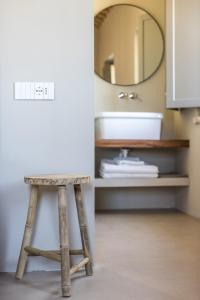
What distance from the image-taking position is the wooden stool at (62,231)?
209 centimetres

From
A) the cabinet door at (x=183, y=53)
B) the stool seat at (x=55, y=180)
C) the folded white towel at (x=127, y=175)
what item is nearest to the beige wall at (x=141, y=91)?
the cabinet door at (x=183, y=53)

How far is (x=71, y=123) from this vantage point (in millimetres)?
2465

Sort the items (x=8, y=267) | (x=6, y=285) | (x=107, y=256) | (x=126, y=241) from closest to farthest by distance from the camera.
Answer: (x=6, y=285) < (x=8, y=267) < (x=107, y=256) < (x=126, y=241)

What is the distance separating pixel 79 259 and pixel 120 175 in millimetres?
1802

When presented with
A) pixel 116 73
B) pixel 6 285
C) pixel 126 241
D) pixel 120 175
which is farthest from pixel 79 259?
pixel 116 73

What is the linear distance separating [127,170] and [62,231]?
85.2 inches

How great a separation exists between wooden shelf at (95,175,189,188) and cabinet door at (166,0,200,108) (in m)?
0.72

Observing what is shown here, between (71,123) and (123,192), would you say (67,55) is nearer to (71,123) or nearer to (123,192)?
(71,123)

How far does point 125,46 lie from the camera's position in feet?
15.0

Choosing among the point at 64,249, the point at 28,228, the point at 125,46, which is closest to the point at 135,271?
the point at 64,249

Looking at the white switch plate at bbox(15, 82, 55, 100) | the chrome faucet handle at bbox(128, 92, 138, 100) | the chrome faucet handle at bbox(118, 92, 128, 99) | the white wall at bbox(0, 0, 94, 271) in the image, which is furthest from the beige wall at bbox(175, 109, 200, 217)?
the white switch plate at bbox(15, 82, 55, 100)

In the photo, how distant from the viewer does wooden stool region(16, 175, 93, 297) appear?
2.09m

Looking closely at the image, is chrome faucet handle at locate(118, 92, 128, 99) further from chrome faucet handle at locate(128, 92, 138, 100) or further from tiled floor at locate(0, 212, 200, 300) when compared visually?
tiled floor at locate(0, 212, 200, 300)

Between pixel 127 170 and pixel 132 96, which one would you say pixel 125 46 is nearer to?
pixel 132 96
